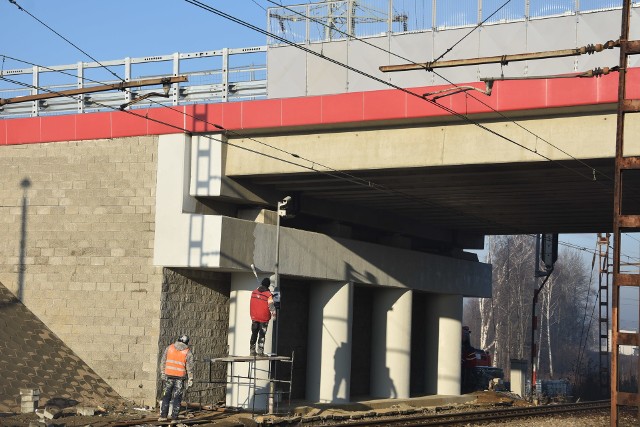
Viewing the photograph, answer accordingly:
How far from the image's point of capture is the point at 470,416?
28047mm

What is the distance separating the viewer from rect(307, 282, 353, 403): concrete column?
2997 cm

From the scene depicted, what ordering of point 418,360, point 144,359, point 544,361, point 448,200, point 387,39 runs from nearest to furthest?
point 144,359 < point 387,39 < point 448,200 < point 418,360 < point 544,361

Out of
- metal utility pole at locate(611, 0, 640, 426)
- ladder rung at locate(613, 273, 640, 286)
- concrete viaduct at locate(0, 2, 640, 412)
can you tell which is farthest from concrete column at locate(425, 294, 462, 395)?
ladder rung at locate(613, 273, 640, 286)

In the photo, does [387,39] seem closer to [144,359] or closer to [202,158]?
[202,158]

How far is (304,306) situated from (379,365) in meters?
4.04

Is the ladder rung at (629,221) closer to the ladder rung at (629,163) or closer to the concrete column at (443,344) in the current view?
the ladder rung at (629,163)

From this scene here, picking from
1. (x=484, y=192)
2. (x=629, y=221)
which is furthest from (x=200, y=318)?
(x=629, y=221)

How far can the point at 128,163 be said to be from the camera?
85.6ft

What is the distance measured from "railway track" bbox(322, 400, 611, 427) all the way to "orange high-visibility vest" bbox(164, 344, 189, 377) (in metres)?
3.62

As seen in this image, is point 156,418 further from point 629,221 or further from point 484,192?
point 484,192

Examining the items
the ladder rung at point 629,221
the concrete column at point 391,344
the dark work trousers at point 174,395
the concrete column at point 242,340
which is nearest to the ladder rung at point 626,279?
the ladder rung at point 629,221

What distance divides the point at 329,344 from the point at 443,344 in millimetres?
9129

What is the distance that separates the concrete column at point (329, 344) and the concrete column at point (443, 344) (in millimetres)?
8213

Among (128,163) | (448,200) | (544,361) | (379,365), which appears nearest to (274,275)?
(128,163)
